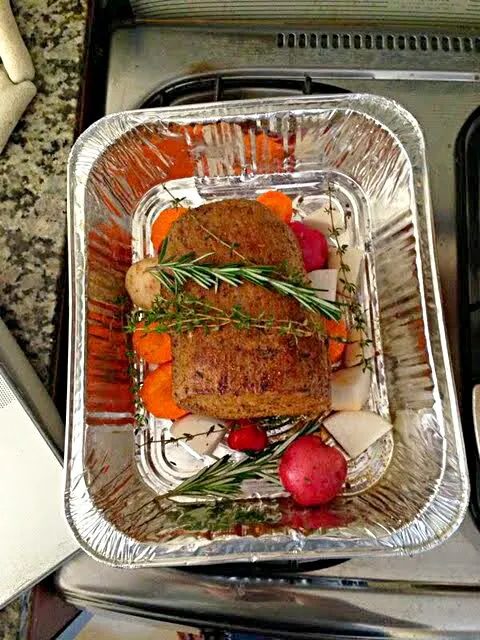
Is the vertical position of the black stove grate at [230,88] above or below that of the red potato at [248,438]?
above

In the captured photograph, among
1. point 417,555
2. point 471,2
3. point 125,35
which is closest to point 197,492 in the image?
point 417,555

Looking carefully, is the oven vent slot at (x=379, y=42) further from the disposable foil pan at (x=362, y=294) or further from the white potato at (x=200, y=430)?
the white potato at (x=200, y=430)

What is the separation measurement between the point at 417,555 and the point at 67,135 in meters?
1.03

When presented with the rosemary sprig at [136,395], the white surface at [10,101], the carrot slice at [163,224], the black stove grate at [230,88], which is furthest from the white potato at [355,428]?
the white surface at [10,101]

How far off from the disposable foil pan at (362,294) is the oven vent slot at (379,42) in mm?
204

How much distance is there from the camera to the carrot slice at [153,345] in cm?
115

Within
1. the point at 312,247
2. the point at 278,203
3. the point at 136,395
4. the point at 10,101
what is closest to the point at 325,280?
the point at 312,247

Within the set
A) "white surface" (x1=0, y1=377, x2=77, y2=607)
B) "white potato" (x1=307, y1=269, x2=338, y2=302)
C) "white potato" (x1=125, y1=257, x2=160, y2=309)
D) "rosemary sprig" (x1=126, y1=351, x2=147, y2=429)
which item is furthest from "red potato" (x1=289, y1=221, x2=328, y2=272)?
"white surface" (x1=0, y1=377, x2=77, y2=607)

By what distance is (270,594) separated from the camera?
44.0 inches

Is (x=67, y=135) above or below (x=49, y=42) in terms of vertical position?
below

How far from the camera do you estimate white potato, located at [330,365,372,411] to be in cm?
118

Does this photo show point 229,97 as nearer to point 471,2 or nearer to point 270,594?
point 471,2

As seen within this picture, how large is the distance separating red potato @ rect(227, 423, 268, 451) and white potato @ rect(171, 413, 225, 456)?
0.03 meters

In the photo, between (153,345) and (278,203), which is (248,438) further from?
(278,203)
